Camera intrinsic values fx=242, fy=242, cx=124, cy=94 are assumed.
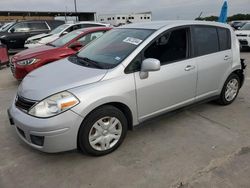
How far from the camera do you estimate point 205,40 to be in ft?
12.6

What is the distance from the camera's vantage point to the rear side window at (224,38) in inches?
161

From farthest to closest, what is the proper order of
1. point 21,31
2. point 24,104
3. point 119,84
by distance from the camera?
point 21,31 < point 119,84 < point 24,104

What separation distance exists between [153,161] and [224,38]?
2571 millimetres

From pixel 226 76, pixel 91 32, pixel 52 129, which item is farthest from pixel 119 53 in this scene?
pixel 91 32

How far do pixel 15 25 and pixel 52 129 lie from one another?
38.1 feet

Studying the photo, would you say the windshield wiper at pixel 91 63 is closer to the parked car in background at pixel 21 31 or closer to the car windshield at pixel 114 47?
the car windshield at pixel 114 47

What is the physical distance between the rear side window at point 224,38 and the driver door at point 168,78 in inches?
32.3

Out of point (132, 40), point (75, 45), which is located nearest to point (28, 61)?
point (75, 45)

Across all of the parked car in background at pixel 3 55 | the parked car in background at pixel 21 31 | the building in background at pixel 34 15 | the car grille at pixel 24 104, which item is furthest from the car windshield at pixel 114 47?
the building in background at pixel 34 15

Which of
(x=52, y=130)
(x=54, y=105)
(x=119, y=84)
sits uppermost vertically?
(x=119, y=84)

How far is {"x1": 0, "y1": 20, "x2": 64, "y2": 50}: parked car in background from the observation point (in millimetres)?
11791

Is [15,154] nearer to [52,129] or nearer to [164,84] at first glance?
[52,129]

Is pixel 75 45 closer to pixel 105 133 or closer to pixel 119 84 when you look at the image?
pixel 119 84

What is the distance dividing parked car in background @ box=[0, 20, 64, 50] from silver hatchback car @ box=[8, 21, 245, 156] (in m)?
9.53
